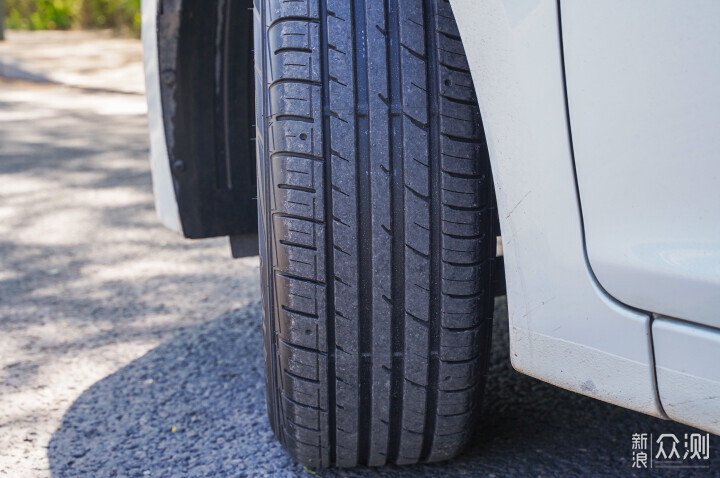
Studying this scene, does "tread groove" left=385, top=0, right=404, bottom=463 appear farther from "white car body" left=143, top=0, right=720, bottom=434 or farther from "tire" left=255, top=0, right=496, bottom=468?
"white car body" left=143, top=0, right=720, bottom=434

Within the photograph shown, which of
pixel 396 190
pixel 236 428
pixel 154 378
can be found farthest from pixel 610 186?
pixel 154 378

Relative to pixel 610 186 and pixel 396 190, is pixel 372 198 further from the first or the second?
pixel 610 186

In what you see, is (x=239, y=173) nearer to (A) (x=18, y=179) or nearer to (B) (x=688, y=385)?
(B) (x=688, y=385)

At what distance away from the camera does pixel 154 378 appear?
82.0 inches

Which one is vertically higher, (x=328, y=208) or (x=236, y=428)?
(x=328, y=208)

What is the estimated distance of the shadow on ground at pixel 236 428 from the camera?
1.67 meters

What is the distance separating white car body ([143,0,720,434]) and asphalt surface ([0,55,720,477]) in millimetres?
512

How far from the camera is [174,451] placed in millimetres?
1746

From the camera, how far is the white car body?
1.06 meters

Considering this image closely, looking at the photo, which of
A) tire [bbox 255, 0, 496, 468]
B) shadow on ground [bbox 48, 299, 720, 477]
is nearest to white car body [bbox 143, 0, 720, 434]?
tire [bbox 255, 0, 496, 468]

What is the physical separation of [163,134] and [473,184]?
79cm

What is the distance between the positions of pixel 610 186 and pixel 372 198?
1.19 feet

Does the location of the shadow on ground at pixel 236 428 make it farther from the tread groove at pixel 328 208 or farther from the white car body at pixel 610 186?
the white car body at pixel 610 186

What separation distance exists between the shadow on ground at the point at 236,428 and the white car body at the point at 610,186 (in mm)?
478
